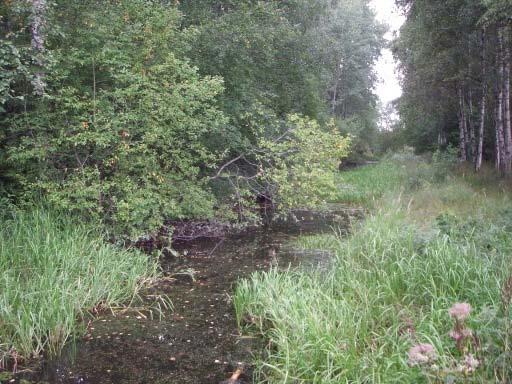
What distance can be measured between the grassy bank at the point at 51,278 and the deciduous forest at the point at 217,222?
0.11ft

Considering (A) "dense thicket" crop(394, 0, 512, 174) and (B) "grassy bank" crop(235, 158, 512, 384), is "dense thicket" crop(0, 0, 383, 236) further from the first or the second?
(A) "dense thicket" crop(394, 0, 512, 174)

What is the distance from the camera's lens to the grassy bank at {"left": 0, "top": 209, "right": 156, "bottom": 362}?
16.2 ft

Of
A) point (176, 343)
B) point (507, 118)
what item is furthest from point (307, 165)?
point (507, 118)

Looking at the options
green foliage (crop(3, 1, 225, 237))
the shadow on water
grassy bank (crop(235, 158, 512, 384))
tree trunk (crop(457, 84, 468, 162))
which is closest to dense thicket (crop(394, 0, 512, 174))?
tree trunk (crop(457, 84, 468, 162))

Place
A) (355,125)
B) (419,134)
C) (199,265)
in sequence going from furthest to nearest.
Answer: (355,125) → (419,134) → (199,265)

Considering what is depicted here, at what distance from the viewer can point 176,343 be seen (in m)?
5.34

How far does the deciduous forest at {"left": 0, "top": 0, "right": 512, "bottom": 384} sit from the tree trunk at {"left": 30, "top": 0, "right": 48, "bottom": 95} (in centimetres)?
4

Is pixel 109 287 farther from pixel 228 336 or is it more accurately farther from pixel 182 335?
pixel 228 336

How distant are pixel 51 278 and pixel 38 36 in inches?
161

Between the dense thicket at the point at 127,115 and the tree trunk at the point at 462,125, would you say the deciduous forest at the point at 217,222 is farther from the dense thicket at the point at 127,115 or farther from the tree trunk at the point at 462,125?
the tree trunk at the point at 462,125

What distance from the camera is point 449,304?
4.52m

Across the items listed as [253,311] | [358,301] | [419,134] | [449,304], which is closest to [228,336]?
[253,311]

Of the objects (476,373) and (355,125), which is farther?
(355,125)

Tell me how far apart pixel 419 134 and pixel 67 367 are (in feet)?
96.4
